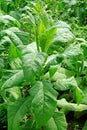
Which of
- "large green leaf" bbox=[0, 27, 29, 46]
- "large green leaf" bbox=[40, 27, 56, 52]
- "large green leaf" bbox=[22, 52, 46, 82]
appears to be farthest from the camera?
"large green leaf" bbox=[0, 27, 29, 46]

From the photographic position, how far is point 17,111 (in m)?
3.02

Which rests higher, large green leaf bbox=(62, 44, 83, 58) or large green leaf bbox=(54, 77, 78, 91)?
large green leaf bbox=(62, 44, 83, 58)

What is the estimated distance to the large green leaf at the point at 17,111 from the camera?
2.98m

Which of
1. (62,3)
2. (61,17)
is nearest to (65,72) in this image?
(61,17)

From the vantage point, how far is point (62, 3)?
6.64m

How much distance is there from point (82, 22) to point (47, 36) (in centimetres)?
335

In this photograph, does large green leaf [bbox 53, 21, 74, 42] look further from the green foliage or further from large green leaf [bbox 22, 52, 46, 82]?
large green leaf [bbox 22, 52, 46, 82]

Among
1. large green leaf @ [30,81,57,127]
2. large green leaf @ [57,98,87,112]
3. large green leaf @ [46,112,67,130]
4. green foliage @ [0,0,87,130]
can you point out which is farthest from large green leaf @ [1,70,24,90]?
large green leaf @ [57,98,87,112]

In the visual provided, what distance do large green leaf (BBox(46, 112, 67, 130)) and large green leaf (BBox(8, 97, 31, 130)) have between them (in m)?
0.23

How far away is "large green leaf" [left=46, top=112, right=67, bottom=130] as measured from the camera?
3010mm

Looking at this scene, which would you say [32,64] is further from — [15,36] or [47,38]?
[15,36]

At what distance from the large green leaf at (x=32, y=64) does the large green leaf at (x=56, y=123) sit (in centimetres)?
45

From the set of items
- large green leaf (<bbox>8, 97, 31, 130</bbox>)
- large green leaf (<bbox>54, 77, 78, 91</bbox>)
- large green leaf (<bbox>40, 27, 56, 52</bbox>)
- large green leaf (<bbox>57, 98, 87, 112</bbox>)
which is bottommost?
large green leaf (<bbox>57, 98, 87, 112</bbox>)

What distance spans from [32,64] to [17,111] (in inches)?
19.4
